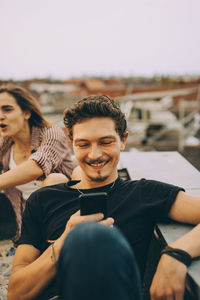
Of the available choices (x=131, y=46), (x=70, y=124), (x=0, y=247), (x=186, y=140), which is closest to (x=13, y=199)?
(x=0, y=247)

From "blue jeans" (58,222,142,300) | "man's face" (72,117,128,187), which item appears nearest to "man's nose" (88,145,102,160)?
"man's face" (72,117,128,187)

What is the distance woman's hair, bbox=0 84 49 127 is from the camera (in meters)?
2.15

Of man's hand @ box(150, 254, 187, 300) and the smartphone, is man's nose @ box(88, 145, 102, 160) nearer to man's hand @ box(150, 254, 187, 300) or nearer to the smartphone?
the smartphone

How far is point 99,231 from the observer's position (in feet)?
2.29

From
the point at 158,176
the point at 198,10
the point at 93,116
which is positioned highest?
the point at 198,10

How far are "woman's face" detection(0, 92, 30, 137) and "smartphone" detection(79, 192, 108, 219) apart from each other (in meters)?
1.41

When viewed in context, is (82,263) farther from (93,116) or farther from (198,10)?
(198,10)

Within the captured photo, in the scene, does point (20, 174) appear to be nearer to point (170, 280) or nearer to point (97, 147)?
point (97, 147)

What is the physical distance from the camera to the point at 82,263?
661 mm

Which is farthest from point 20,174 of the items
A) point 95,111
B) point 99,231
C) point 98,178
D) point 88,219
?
point 99,231

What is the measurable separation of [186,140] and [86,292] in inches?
316

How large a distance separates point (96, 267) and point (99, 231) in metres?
0.10

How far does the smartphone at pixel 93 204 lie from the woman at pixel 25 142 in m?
0.91

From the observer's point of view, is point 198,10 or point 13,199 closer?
point 13,199
